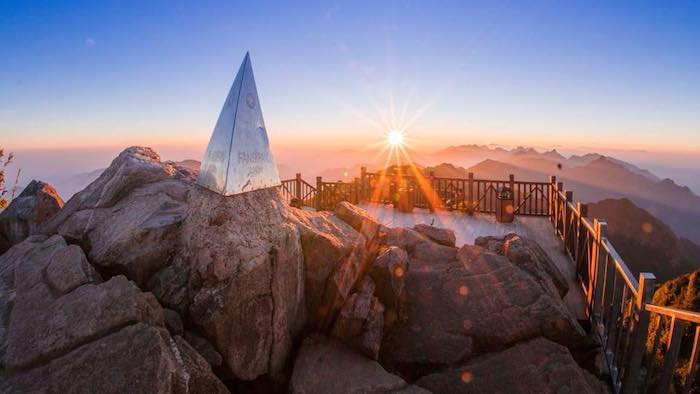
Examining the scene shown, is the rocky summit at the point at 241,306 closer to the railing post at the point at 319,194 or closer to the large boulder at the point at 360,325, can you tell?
the large boulder at the point at 360,325

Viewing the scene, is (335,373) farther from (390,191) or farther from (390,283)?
(390,191)

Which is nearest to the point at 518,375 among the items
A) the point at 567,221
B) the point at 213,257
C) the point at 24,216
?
the point at 213,257

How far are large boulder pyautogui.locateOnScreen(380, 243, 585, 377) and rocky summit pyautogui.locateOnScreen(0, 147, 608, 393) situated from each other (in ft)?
0.07

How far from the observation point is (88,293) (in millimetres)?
3768

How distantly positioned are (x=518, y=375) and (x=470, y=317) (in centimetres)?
111

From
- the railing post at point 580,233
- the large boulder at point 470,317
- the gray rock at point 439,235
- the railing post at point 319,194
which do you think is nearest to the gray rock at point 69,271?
the large boulder at point 470,317

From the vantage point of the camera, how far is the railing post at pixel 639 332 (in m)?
4.49

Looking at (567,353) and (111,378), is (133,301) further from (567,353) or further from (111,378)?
(567,353)

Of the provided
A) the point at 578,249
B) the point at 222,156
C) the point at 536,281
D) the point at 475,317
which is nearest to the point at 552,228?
the point at 578,249

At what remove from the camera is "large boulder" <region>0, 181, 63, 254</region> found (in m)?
6.50

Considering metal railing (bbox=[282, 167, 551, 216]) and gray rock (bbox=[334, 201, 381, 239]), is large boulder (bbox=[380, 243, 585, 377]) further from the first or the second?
metal railing (bbox=[282, 167, 551, 216])

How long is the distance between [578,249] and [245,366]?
7768mm

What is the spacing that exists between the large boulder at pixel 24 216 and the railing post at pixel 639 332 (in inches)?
345

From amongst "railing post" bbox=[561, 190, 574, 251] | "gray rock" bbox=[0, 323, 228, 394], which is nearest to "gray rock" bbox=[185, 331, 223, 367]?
"gray rock" bbox=[0, 323, 228, 394]
